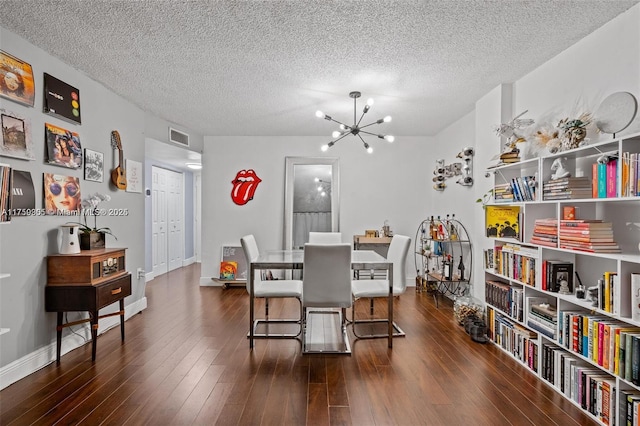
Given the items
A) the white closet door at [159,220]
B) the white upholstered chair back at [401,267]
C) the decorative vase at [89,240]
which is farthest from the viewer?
the white closet door at [159,220]

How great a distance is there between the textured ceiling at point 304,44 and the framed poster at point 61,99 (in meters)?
0.23

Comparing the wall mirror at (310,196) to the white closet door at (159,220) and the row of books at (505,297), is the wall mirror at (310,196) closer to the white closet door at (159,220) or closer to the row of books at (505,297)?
the white closet door at (159,220)

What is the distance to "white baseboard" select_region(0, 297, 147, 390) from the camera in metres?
2.52

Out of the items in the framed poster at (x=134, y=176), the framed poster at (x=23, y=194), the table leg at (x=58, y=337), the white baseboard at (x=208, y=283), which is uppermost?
the framed poster at (x=134, y=176)

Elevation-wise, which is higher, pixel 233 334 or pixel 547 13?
pixel 547 13

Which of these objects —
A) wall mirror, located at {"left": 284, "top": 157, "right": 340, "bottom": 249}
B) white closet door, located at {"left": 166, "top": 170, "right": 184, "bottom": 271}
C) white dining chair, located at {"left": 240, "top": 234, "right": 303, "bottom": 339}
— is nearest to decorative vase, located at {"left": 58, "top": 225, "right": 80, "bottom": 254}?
white dining chair, located at {"left": 240, "top": 234, "right": 303, "bottom": 339}

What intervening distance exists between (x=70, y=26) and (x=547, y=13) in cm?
319

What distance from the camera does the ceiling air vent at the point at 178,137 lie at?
5.17 metres

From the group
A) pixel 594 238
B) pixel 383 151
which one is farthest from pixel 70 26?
pixel 383 151

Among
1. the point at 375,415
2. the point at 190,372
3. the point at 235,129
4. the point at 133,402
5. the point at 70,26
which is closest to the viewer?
the point at 375,415

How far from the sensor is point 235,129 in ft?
18.2

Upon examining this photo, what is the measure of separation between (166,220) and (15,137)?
15.6ft

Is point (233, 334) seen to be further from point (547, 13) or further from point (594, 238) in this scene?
point (547, 13)

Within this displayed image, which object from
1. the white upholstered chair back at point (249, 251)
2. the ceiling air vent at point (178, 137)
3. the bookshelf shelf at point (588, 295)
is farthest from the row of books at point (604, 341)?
the ceiling air vent at point (178, 137)
